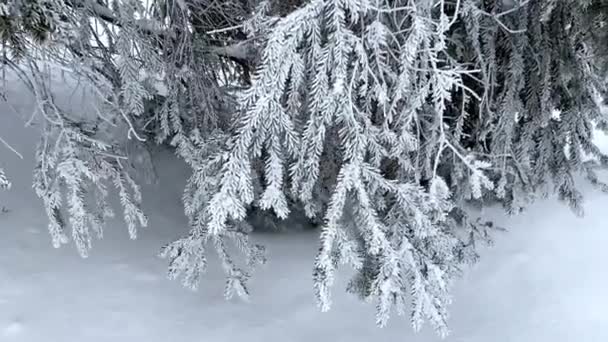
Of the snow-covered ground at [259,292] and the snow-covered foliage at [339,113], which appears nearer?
the snow-covered foliage at [339,113]

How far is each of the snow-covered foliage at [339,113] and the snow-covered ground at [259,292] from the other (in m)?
0.53

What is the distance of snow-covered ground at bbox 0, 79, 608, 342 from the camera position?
3449 mm

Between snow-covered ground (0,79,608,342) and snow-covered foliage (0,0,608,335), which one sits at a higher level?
snow-covered foliage (0,0,608,335)

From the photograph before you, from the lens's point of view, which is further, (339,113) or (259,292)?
(259,292)

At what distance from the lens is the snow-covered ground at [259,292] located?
11.3ft

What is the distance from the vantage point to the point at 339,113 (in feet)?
8.14

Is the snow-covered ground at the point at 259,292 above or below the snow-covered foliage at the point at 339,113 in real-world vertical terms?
below

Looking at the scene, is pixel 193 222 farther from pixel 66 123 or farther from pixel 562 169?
pixel 562 169

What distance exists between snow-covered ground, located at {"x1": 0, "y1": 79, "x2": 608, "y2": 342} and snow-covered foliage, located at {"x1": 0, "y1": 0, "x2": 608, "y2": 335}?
53 cm

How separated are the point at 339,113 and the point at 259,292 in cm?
202

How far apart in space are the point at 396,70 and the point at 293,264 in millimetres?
2214

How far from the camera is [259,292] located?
4.02 metres

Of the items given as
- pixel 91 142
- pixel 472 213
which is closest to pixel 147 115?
pixel 91 142

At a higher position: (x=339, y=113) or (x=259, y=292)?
(x=339, y=113)
